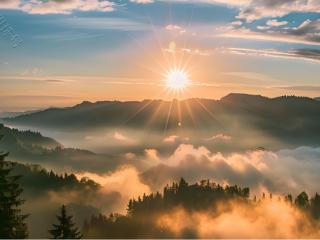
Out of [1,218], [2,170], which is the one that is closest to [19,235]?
[1,218]

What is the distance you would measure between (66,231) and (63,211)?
8.09ft

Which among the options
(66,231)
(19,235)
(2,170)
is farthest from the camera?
(66,231)

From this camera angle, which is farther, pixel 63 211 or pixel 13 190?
pixel 63 211

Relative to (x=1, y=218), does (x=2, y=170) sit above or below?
above

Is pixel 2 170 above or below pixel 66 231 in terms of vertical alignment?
above

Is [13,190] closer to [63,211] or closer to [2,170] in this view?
[2,170]

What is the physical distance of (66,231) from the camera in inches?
1885

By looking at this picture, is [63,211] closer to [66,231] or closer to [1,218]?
[66,231]

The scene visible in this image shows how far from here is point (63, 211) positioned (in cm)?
4709

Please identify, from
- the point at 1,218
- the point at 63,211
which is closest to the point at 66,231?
the point at 63,211

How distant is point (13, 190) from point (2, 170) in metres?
2.47

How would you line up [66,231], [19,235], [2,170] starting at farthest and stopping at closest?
[66,231] → [19,235] → [2,170]

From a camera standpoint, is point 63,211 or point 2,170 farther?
point 63,211

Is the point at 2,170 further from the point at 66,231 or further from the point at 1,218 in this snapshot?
the point at 66,231
